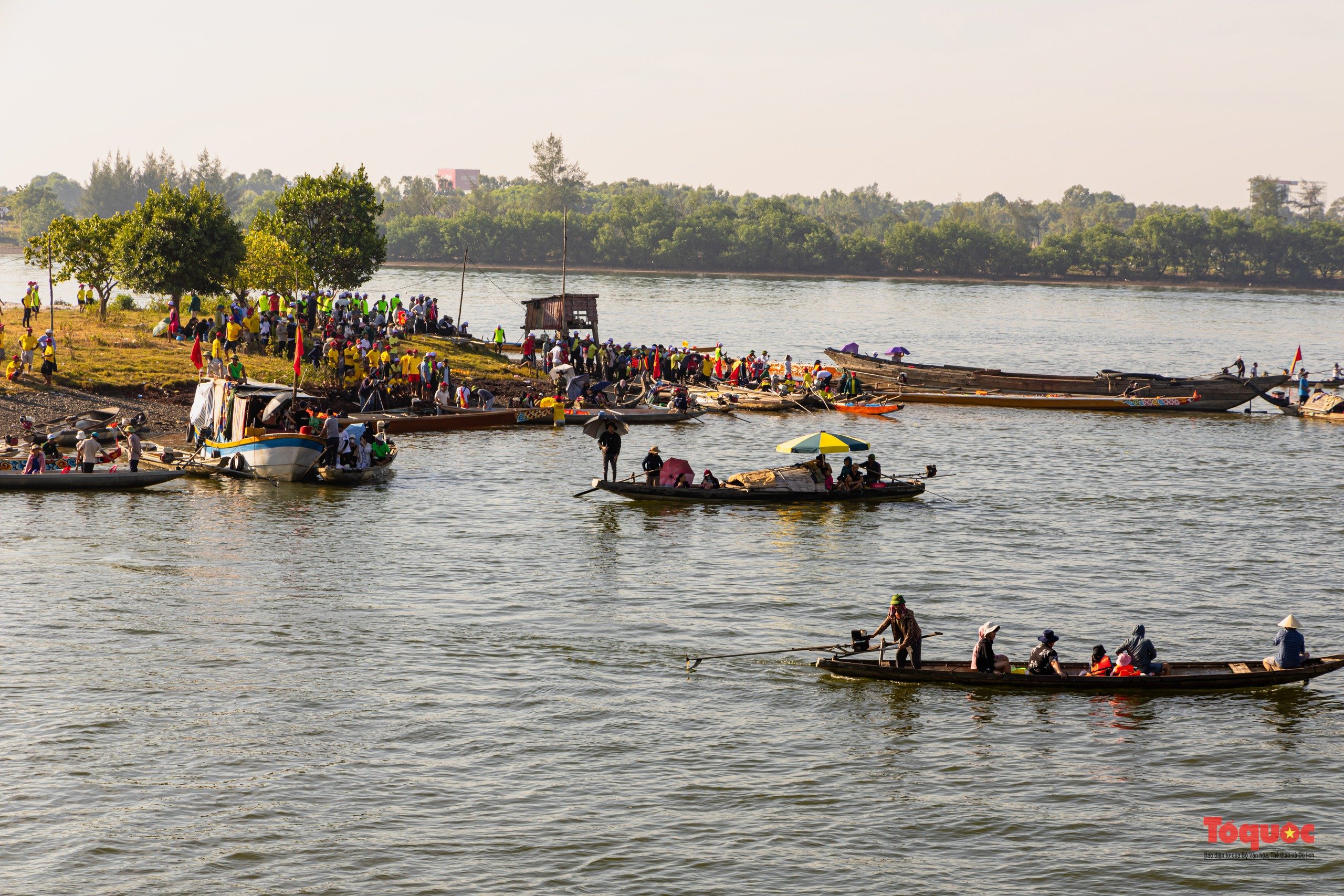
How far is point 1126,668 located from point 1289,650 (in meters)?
2.89

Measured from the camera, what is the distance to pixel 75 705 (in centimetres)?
2081

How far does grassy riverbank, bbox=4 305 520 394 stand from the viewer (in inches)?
1785

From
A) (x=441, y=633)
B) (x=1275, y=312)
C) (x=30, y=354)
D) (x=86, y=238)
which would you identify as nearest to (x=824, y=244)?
(x=1275, y=312)

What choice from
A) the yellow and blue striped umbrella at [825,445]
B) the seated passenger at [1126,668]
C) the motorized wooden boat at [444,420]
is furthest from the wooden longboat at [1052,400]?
the seated passenger at [1126,668]

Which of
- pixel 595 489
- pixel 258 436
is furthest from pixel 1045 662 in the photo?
pixel 258 436

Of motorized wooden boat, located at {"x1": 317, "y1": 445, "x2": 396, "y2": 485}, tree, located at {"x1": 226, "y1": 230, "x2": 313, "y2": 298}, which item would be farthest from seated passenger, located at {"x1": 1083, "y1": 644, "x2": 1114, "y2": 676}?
tree, located at {"x1": 226, "y1": 230, "x2": 313, "y2": 298}

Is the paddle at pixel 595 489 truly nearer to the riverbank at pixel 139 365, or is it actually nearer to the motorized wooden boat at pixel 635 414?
the motorized wooden boat at pixel 635 414

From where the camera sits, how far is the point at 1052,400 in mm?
62250

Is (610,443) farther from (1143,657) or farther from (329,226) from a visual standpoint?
(329,226)

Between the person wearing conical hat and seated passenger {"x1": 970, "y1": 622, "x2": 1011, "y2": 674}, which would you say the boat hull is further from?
the person wearing conical hat

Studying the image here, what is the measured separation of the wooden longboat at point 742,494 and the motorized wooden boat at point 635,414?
13613mm

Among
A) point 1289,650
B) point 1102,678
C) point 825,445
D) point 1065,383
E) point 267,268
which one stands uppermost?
point 267,268

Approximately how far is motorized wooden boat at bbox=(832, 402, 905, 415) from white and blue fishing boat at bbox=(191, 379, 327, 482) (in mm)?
28088

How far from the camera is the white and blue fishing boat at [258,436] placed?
3638 cm
